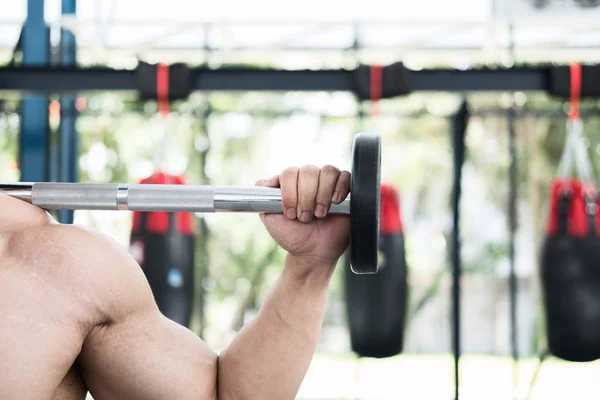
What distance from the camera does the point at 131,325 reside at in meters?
1.31

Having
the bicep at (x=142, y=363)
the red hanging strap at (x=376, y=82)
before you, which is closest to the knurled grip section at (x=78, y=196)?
the bicep at (x=142, y=363)

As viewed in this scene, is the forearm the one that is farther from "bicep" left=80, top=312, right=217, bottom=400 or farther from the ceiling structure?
the ceiling structure

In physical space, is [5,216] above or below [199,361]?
above

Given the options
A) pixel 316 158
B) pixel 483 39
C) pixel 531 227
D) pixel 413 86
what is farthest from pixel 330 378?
pixel 413 86

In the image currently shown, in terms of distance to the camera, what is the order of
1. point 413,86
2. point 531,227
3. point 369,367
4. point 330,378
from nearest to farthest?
1. point 413,86
2. point 531,227
3. point 369,367
4. point 330,378

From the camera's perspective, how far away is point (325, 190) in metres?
1.19

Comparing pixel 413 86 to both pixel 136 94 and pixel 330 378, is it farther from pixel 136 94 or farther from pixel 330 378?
pixel 330 378

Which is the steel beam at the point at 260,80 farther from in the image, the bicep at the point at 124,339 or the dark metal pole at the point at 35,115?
the bicep at the point at 124,339

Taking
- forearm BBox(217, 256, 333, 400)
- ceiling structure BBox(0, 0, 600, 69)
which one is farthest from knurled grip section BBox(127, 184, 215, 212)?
ceiling structure BBox(0, 0, 600, 69)

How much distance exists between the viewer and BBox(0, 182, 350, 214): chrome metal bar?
47.1 inches

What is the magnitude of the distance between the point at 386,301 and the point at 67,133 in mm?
1639

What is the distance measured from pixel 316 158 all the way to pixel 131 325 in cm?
405

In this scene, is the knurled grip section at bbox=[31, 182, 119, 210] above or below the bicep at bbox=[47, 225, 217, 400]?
above

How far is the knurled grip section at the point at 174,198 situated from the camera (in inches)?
47.1
